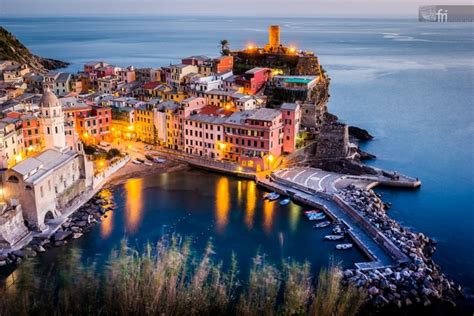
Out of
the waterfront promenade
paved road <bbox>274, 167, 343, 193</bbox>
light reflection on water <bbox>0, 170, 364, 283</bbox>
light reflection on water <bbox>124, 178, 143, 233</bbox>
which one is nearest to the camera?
the waterfront promenade

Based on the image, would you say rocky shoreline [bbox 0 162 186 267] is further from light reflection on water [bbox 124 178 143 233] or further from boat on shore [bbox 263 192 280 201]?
boat on shore [bbox 263 192 280 201]

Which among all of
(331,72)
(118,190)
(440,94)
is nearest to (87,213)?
(118,190)

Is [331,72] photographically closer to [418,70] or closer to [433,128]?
[418,70]

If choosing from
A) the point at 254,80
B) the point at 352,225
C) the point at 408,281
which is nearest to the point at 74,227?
the point at 352,225

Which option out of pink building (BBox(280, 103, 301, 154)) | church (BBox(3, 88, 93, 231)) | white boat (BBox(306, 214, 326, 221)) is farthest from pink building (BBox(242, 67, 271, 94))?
white boat (BBox(306, 214, 326, 221))

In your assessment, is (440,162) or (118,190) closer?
(118,190)

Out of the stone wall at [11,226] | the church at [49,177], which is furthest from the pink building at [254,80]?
the stone wall at [11,226]
